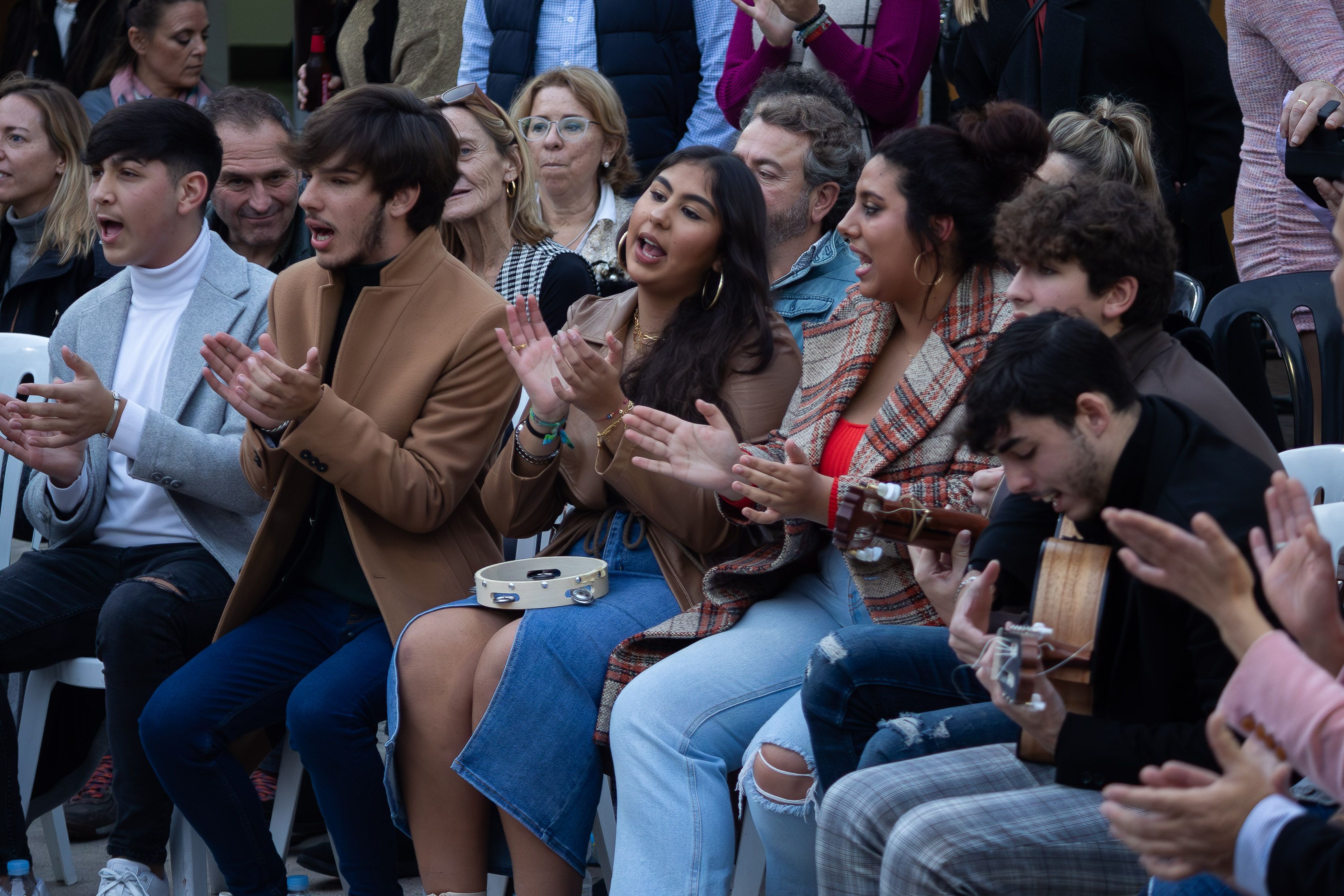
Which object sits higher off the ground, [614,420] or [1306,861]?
[614,420]

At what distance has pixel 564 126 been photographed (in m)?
4.80

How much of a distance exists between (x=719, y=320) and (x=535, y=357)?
0.46 m

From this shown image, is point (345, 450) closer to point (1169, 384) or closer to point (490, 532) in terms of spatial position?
point (490, 532)

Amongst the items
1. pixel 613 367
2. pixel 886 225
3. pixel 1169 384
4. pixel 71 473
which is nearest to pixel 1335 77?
pixel 886 225

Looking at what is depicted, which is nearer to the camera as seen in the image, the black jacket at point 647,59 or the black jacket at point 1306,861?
the black jacket at point 1306,861

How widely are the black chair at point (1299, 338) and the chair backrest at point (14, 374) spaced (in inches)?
121

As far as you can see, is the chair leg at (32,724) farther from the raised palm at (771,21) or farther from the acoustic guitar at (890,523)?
the raised palm at (771,21)

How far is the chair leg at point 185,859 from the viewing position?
130 inches

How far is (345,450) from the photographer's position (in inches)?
121

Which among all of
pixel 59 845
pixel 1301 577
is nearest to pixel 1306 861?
pixel 1301 577

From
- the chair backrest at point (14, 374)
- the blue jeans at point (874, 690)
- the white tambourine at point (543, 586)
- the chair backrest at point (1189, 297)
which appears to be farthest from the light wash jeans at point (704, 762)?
the chair backrest at point (14, 374)

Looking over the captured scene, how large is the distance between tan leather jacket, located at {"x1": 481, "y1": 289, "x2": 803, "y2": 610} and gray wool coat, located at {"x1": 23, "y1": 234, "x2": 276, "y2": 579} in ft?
2.18

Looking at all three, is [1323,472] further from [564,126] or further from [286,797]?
[564,126]

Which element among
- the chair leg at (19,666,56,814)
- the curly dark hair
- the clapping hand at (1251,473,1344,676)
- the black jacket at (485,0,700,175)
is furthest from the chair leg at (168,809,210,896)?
the black jacket at (485,0,700,175)
